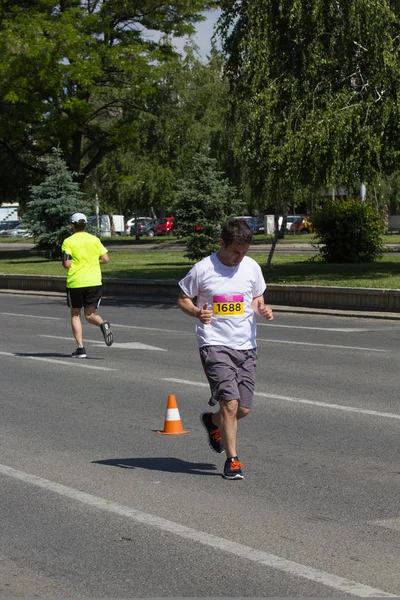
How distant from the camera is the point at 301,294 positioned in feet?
72.8

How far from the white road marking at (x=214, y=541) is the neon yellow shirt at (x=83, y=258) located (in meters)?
7.09

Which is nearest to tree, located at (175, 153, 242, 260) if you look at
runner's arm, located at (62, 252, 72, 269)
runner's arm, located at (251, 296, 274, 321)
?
Result: runner's arm, located at (62, 252, 72, 269)

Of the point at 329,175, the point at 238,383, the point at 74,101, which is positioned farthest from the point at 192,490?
the point at 74,101

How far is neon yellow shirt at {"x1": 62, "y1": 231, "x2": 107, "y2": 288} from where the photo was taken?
47.1 feet

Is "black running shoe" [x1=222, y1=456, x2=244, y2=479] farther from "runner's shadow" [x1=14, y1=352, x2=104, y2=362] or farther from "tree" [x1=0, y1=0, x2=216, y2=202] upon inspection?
"tree" [x1=0, y1=0, x2=216, y2=202]

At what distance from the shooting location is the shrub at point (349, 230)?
103 feet

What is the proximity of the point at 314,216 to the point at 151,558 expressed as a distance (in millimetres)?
27018

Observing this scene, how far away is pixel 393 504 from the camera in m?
6.43

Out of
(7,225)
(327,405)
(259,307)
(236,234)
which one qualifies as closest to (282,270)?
(327,405)

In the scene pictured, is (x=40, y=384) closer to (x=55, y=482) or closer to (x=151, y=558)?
(x=55, y=482)

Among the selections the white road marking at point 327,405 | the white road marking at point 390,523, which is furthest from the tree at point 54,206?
the white road marking at point 390,523

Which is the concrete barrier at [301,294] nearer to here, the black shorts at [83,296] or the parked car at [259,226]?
the black shorts at [83,296]

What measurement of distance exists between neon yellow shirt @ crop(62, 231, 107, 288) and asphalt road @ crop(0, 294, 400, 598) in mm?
1164

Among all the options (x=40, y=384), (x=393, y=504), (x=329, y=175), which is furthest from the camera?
(x=329, y=175)
